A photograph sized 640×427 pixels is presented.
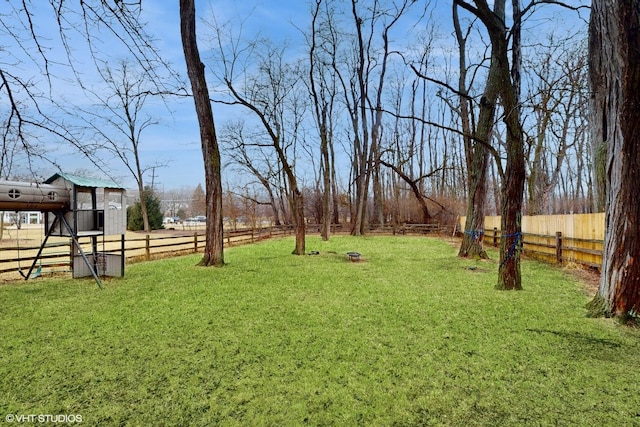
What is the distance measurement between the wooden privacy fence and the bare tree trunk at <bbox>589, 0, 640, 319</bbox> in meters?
4.45

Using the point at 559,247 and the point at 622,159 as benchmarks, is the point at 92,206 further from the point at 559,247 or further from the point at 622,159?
the point at 559,247

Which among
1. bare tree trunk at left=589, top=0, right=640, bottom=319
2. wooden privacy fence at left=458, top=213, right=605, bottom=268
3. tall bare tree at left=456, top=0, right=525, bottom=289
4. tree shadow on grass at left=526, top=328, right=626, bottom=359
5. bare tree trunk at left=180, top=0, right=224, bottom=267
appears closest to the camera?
tree shadow on grass at left=526, top=328, right=626, bottom=359

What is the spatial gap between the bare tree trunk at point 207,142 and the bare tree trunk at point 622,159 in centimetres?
781

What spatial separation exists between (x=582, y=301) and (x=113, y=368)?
656 cm

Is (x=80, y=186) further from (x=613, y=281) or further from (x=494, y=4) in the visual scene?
(x=494, y=4)

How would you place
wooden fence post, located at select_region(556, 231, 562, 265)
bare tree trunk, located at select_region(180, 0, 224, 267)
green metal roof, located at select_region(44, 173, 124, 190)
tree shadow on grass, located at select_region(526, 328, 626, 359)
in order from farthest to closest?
wooden fence post, located at select_region(556, 231, 562, 265), bare tree trunk, located at select_region(180, 0, 224, 267), green metal roof, located at select_region(44, 173, 124, 190), tree shadow on grass, located at select_region(526, 328, 626, 359)

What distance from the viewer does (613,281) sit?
4273 mm

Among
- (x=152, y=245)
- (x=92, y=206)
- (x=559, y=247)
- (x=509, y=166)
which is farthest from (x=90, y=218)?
(x=559, y=247)

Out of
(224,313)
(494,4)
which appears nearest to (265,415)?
(224,313)

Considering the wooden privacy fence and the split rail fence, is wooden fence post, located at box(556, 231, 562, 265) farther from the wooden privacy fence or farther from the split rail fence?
the split rail fence

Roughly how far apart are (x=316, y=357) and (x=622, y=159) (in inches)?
178

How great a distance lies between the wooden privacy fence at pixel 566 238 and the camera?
8.22 m

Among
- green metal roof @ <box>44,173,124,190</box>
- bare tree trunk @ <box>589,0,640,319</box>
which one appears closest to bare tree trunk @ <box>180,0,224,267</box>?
green metal roof @ <box>44,173,124,190</box>

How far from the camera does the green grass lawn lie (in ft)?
8.19
